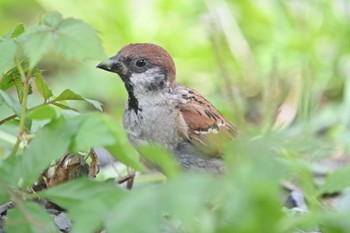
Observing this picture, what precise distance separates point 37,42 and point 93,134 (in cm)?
24

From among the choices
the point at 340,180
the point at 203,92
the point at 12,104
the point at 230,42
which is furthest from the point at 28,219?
the point at 230,42

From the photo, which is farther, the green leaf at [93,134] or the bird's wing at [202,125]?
the bird's wing at [202,125]

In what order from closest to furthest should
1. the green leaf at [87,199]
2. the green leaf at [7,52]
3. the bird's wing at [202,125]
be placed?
the green leaf at [87,199]
the green leaf at [7,52]
the bird's wing at [202,125]

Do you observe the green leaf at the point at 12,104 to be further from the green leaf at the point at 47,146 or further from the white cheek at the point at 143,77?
the white cheek at the point at 143,77

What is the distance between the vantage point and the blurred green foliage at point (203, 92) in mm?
1595

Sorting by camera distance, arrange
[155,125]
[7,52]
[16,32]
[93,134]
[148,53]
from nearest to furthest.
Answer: [93,134]
[7,52]
[16,32]
[155,125]
[148,53]

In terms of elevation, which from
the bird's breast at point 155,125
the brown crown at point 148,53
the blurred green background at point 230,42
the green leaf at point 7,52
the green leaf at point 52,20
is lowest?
the green leaf at point 7,52

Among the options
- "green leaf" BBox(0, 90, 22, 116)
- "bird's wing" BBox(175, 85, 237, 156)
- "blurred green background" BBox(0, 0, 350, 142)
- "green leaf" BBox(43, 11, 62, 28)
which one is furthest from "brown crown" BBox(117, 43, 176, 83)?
"blurred green background" BBox(0, 0, 350, 142)

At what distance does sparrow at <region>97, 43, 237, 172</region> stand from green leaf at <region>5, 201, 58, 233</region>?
1.59m

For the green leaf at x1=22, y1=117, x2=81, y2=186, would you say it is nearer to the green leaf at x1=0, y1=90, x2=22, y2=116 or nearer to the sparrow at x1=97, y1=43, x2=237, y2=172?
the green leaf at x1=0, y1=90, x2=22, y2=116

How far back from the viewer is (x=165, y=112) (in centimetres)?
378

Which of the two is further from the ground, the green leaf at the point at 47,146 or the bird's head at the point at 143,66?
the bird's head at the point at 143,66

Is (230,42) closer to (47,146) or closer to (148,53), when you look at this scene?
(148,53)

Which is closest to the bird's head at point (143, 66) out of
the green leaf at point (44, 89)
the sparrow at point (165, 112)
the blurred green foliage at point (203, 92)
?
the sparrow at point (165, 112)
